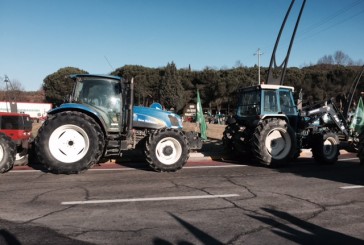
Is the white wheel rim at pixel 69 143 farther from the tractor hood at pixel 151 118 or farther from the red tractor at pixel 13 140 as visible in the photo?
the tractor hood at pixel 151 118

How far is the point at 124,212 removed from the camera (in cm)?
579

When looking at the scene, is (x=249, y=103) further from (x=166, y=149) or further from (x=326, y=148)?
(x=166, y=149)

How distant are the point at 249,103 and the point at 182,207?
6.79 meters

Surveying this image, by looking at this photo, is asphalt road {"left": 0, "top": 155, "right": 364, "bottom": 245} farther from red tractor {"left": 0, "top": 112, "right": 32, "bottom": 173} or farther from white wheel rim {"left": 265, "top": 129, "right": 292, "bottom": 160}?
white wheel rim {"left": 265, "top": 129, "right": 292, "bottom": 160}

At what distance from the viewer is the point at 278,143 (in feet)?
36.8

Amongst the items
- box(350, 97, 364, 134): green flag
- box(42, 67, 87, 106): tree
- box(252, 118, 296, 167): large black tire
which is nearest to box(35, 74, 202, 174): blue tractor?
box(252, 118, 296, 167): large black tire

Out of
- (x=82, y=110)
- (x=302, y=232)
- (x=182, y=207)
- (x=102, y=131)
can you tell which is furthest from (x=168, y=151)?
(x=302, y=232)

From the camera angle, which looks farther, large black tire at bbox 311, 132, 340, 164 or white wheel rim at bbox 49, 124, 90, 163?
large black tire at bbox 311, 132, 340, 164

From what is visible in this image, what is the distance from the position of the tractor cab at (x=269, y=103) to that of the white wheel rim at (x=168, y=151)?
2.98 m

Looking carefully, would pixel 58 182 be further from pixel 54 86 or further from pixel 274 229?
pixel 54 86

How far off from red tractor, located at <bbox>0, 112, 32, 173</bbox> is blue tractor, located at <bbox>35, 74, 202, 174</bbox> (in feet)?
2.54

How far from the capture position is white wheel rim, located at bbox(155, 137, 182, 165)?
9.72m

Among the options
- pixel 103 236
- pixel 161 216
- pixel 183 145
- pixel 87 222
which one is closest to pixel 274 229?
pixel 161 216

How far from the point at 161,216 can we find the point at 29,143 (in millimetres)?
7539
